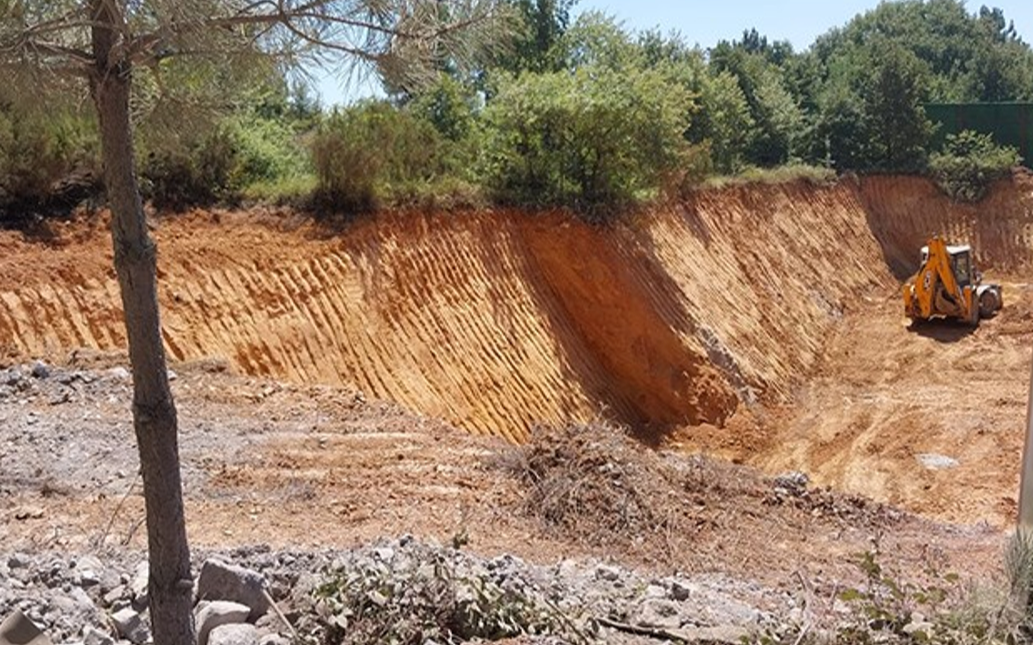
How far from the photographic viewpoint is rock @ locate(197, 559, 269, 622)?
5.04m

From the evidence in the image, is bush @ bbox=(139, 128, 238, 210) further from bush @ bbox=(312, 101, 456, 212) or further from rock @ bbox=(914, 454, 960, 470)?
rock @ bbox=(914, 454, 960, 470)

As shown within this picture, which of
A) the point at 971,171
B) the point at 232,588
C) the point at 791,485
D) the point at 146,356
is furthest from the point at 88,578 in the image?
the point at 971,171

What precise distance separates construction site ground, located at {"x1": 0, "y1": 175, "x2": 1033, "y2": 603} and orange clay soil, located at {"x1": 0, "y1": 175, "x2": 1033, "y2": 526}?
5 cm

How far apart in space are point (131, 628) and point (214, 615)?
1.29ft

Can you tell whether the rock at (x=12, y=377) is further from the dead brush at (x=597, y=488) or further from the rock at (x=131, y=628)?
the rock at (x=131, y=628)

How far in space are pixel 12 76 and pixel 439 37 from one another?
5.07ft

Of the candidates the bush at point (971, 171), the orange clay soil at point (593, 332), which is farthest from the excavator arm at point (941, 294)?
the bush at point (971, 171)

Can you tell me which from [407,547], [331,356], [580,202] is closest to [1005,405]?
[580,202]

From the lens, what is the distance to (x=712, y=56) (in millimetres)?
34469

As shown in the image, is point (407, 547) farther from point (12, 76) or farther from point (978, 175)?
point (978, 175)

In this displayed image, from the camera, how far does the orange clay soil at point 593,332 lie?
42.0 feet

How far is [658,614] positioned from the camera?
18.1 feet

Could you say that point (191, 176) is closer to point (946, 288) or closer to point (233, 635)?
point (233, 635)

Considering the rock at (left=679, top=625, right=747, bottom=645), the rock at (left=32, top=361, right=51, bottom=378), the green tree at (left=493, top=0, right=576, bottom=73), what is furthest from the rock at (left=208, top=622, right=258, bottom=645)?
the green tree at (left=493, top=0, right=576, bottom=73)
